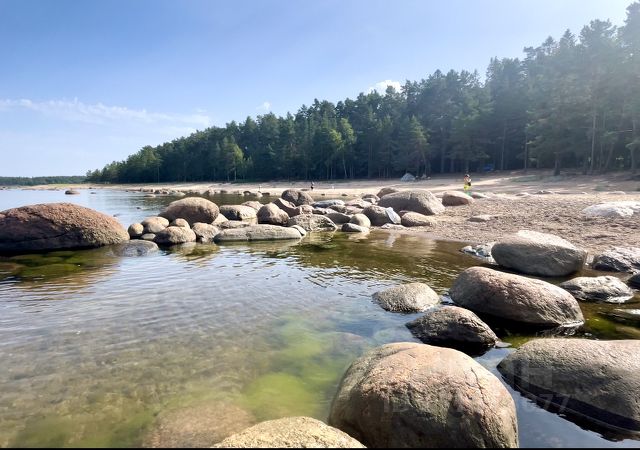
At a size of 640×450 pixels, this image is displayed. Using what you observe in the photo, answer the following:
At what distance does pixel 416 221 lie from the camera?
18.6 m

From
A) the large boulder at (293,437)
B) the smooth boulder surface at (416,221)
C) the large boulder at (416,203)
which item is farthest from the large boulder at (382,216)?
the large boulder at (293,437)

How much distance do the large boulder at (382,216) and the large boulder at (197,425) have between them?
1617 centimetres

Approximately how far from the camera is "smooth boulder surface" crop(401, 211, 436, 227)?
18.5m

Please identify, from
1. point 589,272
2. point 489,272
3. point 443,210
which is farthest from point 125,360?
point 443,210

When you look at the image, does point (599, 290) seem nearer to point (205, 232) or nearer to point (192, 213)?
point (205, 232)

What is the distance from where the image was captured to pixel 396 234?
664 inches

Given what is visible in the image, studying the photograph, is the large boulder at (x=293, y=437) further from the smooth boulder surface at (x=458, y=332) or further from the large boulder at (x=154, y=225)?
the large boulder at (x=154, y=225)

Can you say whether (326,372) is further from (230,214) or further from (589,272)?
(230,214)

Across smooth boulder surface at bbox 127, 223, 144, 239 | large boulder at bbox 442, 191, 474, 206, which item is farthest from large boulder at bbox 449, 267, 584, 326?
large boulder at bbox 442, 191, 474, 206

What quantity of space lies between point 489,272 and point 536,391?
10.3 feet

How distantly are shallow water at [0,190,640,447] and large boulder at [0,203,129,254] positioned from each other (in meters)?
2.18

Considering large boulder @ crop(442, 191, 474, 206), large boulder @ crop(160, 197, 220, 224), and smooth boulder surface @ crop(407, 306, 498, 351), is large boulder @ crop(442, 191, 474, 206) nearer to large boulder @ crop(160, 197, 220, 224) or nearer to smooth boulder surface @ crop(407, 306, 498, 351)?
large boulder @ crop(160, 197, 220, 224)

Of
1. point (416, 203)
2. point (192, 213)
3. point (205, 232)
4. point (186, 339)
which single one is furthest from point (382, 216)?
point (186, 339)

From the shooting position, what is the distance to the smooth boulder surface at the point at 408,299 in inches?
280
